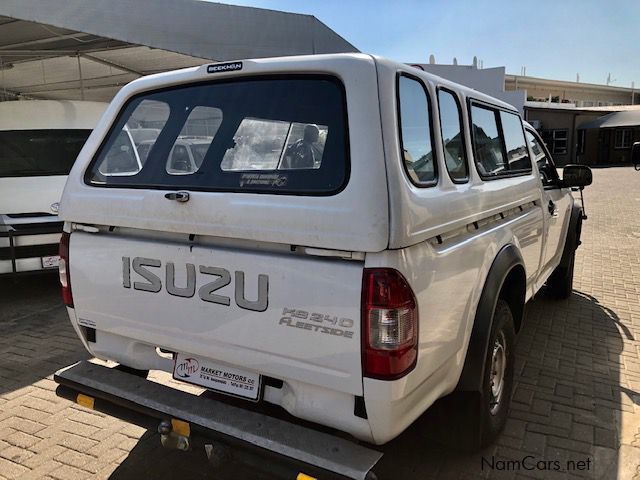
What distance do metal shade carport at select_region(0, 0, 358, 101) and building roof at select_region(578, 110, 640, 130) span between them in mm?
27679

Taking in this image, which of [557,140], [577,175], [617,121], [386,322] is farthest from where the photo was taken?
[557,140]

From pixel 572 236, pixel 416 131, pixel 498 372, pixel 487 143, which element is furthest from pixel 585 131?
pixel 416 131

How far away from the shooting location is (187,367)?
2471 mm

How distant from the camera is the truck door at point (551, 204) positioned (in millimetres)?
4325

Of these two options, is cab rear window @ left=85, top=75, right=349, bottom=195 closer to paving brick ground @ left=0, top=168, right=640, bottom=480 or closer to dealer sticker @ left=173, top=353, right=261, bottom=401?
dealer sticker @ left=173, top=353, right=261, bottom=401

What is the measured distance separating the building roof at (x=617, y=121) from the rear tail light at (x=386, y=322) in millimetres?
34168

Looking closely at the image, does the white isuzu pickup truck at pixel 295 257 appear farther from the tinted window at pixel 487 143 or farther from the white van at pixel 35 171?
the white van at pixel 35 171

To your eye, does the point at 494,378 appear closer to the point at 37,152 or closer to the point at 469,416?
the point at 469,416

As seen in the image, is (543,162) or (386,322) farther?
(543,162)

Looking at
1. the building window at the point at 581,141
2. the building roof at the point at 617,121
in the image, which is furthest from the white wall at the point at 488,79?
the building window at the point at 581,141

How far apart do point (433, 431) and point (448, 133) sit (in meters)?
1.51

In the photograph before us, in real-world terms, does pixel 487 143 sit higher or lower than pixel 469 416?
higher

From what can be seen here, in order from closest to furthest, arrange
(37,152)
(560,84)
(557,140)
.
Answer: (37,152) < (557,140) < (560,84)

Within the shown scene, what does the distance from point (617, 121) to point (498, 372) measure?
Answer: 111ft
